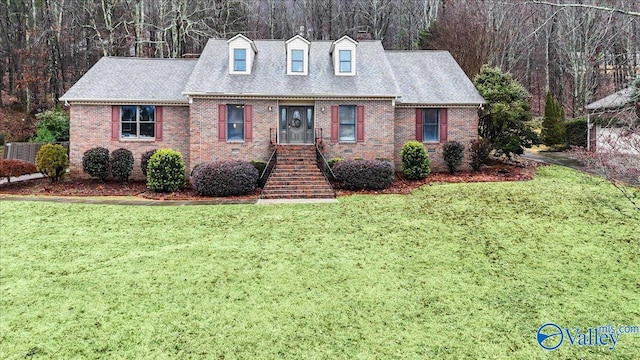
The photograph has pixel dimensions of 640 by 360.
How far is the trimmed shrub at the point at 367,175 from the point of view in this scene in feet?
44.1

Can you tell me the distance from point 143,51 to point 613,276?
32432mm

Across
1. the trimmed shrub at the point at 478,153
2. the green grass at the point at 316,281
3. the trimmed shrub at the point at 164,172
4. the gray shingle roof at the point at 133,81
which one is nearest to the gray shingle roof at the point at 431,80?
the trimmed shrub at the point at 478,153

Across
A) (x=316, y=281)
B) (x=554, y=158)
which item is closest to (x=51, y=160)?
(x=316, y=281)

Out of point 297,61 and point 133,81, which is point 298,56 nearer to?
point 297,61

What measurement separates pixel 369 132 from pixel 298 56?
4.90 metres

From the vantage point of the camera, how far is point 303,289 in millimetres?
5828

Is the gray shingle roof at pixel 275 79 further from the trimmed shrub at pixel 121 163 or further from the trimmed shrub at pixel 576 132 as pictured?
the trimmed shrub at pixel 576 132

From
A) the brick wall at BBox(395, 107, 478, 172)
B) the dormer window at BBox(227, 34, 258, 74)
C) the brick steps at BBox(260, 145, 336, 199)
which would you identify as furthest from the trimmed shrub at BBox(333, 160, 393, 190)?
the dormer window at BBox(227, 34, 258, 74)

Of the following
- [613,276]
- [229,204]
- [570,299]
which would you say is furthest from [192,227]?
[613,276]

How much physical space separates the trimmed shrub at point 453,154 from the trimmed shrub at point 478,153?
83 cm

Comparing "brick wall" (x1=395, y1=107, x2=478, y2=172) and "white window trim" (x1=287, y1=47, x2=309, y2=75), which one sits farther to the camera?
"white window trim" (x1=287, y1=47, x2=309, y2=75)

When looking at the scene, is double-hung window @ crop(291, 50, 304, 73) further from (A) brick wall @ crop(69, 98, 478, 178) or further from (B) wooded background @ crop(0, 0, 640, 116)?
(B) wooded background @ crop(0, 0, 640, 116)

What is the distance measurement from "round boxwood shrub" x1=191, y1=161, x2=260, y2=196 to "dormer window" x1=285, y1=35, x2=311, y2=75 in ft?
20.0

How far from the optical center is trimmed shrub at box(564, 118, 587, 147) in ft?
80.0
